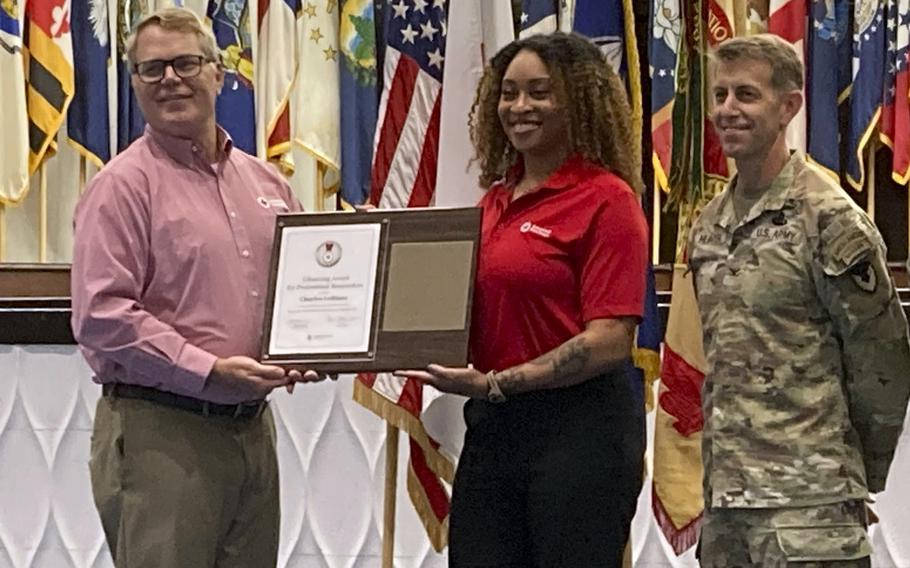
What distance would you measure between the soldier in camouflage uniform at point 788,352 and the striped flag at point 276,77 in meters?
2.20

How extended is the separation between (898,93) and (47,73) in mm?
2600

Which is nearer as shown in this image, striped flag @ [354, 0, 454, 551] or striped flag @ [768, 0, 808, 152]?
striped flag @ [354, 0, 454, 551]

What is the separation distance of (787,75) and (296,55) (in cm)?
238

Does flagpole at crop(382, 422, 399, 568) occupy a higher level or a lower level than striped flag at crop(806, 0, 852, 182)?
lower

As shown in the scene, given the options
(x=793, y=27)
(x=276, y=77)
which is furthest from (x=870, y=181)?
(x=276, y=77)

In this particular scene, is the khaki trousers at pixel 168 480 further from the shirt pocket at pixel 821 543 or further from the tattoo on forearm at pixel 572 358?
the shirt pocket at pixel 821 543

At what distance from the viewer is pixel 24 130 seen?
168 inches

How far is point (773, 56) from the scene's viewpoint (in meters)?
2.35

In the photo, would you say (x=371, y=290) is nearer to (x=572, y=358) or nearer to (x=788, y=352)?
(x=572, y=358)

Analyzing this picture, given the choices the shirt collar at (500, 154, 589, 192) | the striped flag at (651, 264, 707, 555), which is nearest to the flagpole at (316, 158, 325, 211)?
the striped flag at (651, 264, 707, 555)

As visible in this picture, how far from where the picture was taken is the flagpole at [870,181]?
14.0 ft

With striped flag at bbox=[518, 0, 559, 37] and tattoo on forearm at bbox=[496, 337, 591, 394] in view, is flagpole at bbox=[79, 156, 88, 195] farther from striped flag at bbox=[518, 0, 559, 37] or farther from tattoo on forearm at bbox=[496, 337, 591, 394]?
tattoo on forearm at bbox=[496, 337, 591, 394]

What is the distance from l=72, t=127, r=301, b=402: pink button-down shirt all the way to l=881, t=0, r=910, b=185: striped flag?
7.44ft

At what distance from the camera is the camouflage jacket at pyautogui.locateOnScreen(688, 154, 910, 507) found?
89.2 inches
